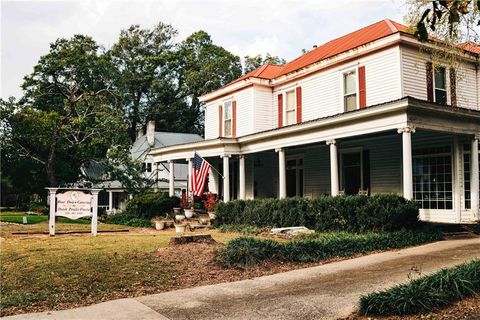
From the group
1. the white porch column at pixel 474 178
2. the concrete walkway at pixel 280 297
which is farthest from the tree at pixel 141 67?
the concrete walkway at pixel 280 297

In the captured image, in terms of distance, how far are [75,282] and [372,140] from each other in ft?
46.4

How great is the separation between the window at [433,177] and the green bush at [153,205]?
12.0 m

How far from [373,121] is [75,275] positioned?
1063 centimetres

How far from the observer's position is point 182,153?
80.5ft

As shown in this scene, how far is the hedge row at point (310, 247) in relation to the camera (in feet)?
30.9

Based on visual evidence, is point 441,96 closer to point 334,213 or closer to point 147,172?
point 334,213

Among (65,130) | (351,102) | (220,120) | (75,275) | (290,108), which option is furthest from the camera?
(65,130)

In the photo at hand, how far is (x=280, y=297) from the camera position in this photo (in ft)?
22.8

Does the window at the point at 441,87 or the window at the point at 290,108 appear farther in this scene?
the window at the point at 290,108

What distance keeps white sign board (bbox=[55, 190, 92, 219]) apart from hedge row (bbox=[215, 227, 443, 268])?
6.05 m

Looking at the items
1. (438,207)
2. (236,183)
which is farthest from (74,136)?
(438,207)

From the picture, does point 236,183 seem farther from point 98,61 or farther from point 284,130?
point 98,61

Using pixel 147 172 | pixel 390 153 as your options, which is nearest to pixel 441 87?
pixel 390 153

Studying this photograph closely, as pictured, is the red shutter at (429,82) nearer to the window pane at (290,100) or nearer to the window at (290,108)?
the window at (290,108)
